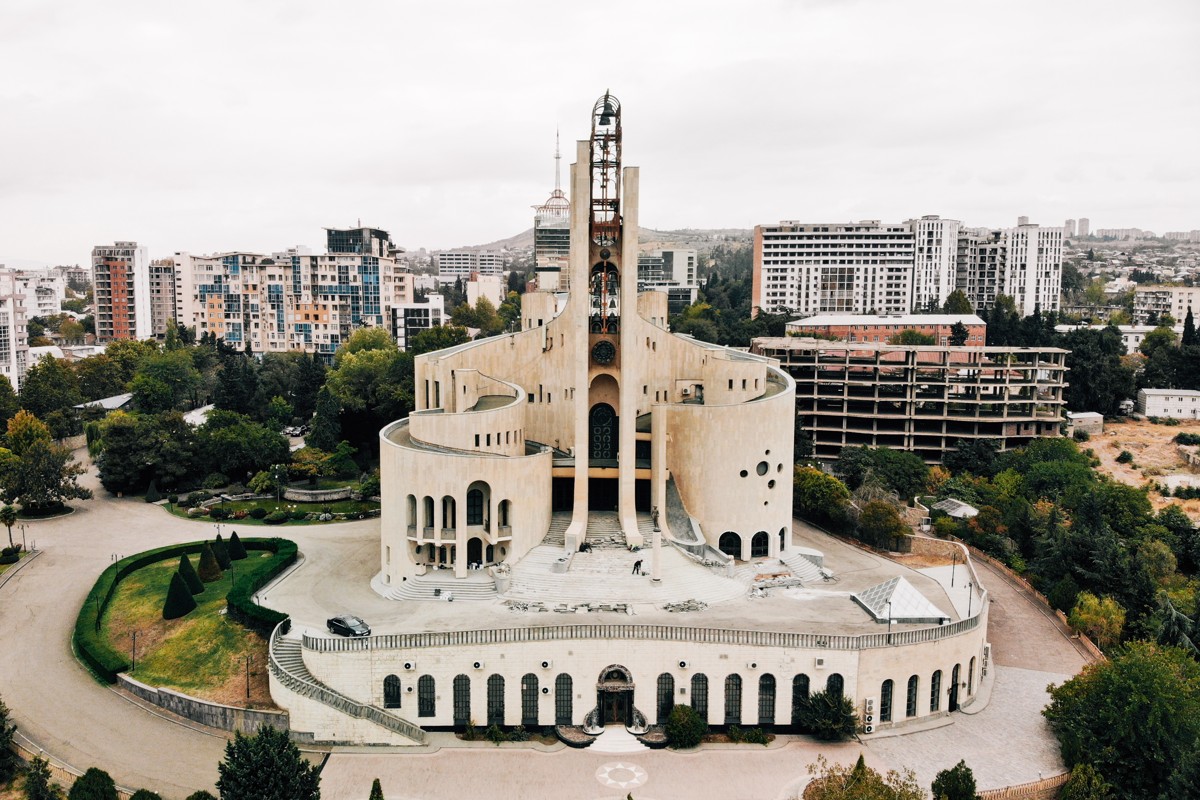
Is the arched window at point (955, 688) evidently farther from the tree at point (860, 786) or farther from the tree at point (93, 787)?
the tree at point (93, 787)

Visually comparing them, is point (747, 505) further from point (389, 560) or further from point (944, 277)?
point (944, 277)

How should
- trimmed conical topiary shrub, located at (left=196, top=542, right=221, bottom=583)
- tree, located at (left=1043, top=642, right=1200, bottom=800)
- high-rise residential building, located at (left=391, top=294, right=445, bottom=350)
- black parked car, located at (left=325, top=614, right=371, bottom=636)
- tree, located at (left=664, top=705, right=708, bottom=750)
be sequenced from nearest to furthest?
tree, located at (left=1043, top=642, right=1200, bottom=800)
tree, located at (left=664, top=705, right=708, bottom=750)
black parked car, located at (left=325, top=614, right=371, bottom=636)
trimmed conical topiary shrub, located at (left=196, top=542, right=221, bottom=583)
high-rise residential building, located at (left=391, top=294, right=445, bottom=350)

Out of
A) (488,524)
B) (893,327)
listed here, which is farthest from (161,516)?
(893,327)

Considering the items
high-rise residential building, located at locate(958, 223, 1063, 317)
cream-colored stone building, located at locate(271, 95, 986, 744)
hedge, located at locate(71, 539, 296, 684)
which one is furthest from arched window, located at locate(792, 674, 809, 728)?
high-rise residential building, located at locate(958, 223, 1063, 317)

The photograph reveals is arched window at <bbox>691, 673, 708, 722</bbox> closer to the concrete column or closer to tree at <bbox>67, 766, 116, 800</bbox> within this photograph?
the concrete column

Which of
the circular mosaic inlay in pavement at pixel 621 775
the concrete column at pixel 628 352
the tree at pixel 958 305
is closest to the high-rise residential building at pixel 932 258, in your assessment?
the tree at pixel 958 305

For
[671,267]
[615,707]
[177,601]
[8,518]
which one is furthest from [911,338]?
[671,267]
